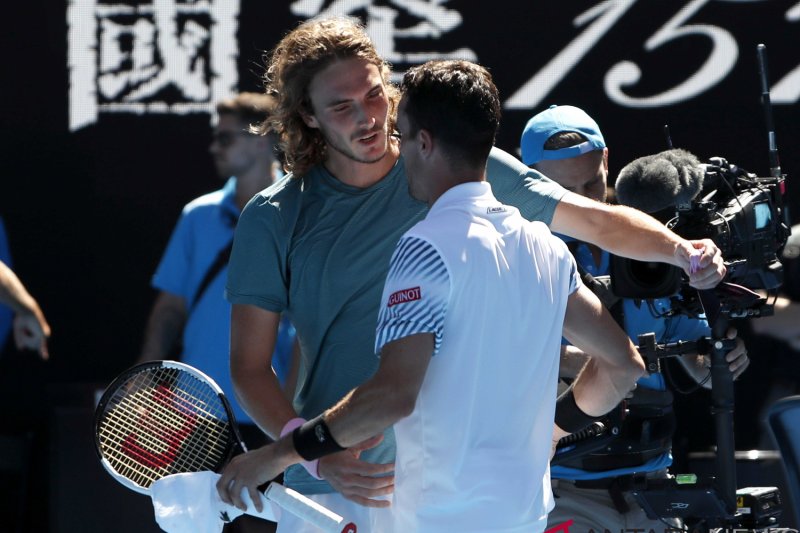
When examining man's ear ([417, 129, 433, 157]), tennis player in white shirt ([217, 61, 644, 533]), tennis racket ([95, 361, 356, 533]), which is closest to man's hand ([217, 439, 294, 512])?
tennis player in white shirt ([217, 61, 644, 533])

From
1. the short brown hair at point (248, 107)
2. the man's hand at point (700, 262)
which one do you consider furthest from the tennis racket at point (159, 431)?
the short brown hair at point (248, 107)

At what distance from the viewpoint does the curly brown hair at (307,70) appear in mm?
3092

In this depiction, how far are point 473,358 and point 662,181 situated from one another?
4.00 ft

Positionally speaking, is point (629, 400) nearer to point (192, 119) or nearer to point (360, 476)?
point (360, 476)

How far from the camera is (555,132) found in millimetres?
3959

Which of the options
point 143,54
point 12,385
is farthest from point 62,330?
point 143,54

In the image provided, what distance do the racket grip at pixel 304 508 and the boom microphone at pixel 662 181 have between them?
124 cm

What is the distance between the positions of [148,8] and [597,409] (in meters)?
2.96

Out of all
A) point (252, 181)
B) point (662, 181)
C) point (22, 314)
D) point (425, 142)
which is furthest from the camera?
point (252, 181)

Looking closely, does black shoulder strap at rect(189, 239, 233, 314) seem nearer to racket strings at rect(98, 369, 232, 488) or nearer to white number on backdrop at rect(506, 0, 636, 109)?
white number on backdrop at rect(506, 0, 636, 109)

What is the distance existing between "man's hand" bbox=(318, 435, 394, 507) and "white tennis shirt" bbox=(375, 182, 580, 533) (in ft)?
0.35

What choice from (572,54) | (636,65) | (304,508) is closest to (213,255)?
(572,54)

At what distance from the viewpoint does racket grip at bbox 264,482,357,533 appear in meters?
2.68

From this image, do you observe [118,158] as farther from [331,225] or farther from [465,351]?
[465,351]
